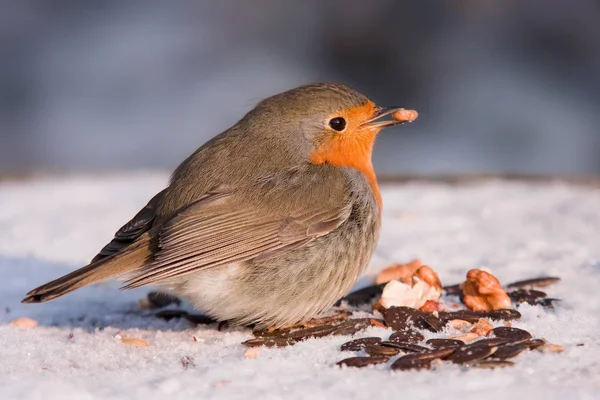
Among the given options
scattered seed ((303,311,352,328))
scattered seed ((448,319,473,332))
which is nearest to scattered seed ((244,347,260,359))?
scattered seed ((303,311,352,328))

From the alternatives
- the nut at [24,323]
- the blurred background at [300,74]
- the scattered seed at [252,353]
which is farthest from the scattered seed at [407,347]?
the blurred background at [300,74]

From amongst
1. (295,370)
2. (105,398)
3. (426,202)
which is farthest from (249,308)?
(426,202)

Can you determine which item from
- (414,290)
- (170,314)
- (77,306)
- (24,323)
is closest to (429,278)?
(414,290)

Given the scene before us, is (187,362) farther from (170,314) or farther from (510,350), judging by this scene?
(510,350)

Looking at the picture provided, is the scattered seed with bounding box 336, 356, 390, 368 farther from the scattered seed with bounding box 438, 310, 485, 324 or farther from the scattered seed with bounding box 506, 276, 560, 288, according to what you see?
the scattered seed with bounding box 506, 276, 560, 288

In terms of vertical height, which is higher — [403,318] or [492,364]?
[403,318]

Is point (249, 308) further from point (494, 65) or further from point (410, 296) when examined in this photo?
point (494, 65)

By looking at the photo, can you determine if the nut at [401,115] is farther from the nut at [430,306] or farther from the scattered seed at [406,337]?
the scattered seed at [406,337]
